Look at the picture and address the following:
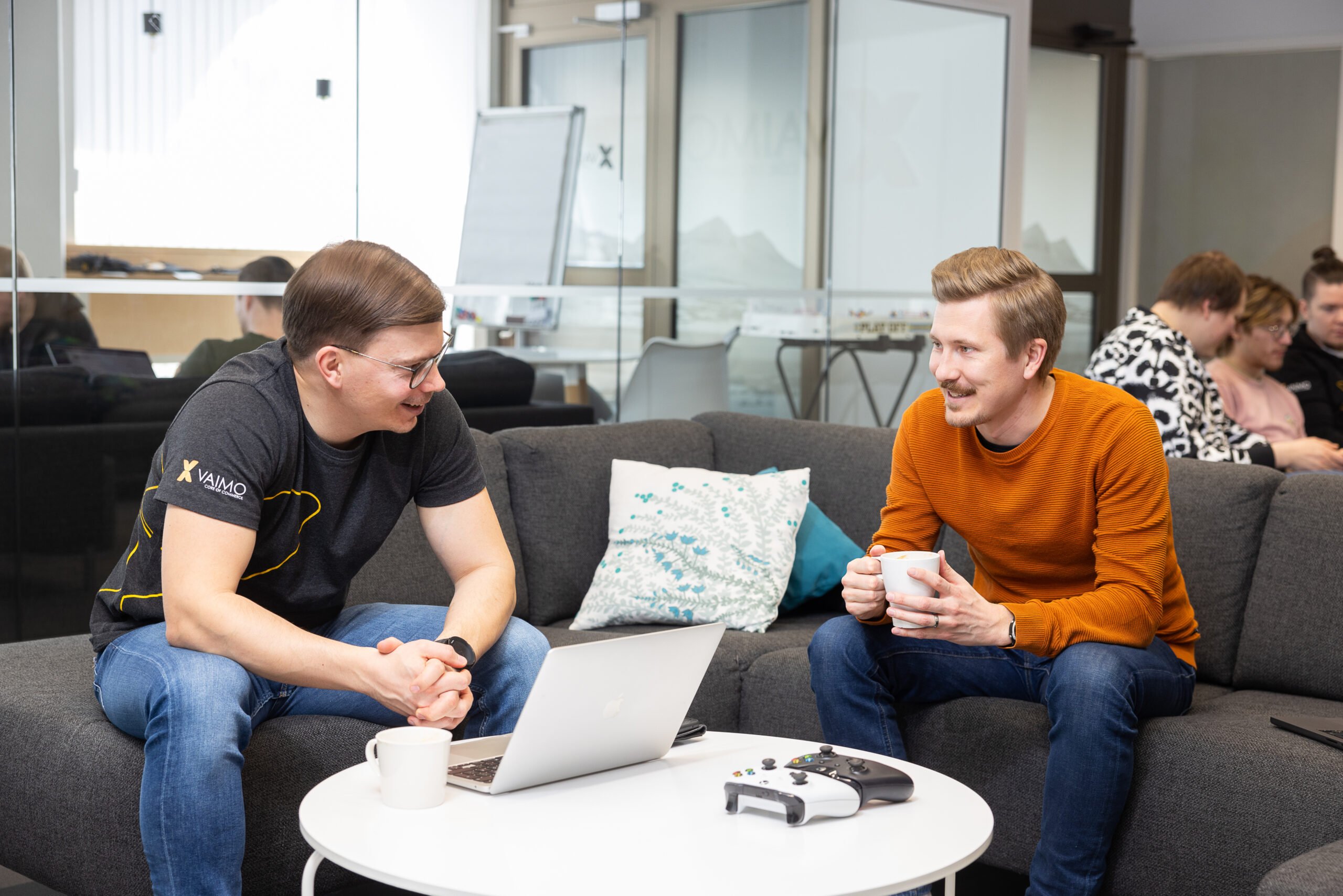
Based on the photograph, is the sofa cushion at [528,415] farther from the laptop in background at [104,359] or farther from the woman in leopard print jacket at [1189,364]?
the woman in leopard print jacket at [1189,364]

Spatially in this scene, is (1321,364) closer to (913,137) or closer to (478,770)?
(913,137)

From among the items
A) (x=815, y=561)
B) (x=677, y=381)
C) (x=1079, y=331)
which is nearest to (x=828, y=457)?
(x=815, y=561)

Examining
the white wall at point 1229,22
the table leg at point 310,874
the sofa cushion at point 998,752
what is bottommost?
the sofa cushion at point 998,752

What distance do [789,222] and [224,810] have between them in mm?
3500

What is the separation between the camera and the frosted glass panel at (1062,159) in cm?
670

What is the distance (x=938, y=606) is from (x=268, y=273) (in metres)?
2.35

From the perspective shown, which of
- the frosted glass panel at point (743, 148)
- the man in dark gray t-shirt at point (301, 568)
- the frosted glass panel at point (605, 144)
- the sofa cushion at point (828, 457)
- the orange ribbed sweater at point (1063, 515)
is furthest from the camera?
the frosted glass panel at point (743, 148)

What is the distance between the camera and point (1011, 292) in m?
2.10

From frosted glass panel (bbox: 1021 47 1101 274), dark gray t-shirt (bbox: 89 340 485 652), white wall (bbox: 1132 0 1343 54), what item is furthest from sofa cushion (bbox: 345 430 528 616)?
white wall (bbox: 1132 0 1343 54)

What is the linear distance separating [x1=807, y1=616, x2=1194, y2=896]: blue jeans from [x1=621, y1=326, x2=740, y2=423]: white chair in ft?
7.04

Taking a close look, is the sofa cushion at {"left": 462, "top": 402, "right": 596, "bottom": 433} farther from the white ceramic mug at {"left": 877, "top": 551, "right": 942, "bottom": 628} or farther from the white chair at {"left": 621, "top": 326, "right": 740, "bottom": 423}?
the white ceramic mug at {"left": 877, "top": 551, "right": 942, "bottom": 628}

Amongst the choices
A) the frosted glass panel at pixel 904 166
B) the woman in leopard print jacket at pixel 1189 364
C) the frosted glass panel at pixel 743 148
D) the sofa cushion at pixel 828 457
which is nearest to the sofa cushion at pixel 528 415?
the frosted glass panel at pixel 743 148

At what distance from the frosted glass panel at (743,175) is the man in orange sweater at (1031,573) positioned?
2352 millimetres

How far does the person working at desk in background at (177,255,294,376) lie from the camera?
355 cm
